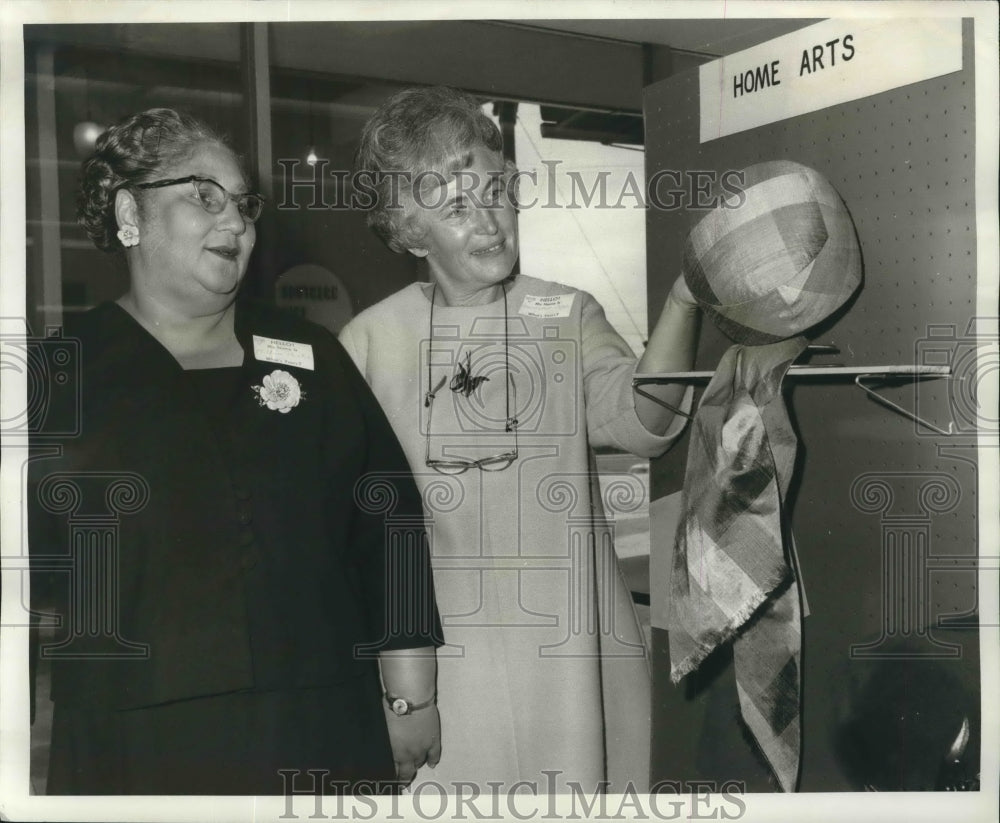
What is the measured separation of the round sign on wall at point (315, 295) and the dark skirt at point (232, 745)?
2.68ft

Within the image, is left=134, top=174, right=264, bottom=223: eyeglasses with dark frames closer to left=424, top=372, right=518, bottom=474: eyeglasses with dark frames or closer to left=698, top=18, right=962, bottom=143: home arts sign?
left=424, top=372, right=518, bottom=474: eyeglasses with dark frames

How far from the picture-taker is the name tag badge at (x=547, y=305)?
7.89ft

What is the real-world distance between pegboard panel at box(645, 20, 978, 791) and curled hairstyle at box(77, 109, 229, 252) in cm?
102

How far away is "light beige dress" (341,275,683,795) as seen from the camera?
2.40 m

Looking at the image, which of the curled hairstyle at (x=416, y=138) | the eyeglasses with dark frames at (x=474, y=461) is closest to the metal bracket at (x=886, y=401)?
the eyeglasses with dark frames at (x=474, y=461)

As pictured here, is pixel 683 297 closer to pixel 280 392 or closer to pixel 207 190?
pixel 280 392

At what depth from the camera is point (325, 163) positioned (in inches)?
93.7

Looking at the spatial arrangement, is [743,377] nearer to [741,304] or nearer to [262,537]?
[741,304]

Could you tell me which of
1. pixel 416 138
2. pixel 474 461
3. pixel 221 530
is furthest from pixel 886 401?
pixel 221 530

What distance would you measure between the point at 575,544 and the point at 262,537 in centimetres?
69

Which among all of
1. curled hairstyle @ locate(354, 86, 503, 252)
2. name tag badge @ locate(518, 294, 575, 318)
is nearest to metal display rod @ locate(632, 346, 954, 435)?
name tag badge @ locate(518, 294, 575, 318)

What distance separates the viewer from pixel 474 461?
240 centimetres

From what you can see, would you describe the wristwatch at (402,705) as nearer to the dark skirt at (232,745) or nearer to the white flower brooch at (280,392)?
the dark skirt at (232,745)

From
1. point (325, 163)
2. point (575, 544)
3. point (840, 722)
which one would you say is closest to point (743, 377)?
point (575, 544)
